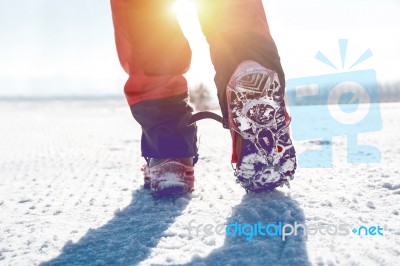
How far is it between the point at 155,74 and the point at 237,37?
26cm

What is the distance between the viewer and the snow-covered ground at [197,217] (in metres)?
A: 0.63

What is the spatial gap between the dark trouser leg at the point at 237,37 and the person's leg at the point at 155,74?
6.3 inches

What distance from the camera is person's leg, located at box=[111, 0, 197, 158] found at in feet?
3.54

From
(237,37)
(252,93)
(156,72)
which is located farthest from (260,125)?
(156,72)

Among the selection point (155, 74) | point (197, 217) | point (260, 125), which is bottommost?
point (197, 217)

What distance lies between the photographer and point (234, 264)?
0.58 meters

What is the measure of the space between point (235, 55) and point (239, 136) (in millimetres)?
185

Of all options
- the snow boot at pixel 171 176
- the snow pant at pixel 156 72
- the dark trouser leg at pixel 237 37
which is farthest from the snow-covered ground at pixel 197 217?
the dark trouser leg at pixel 237 37

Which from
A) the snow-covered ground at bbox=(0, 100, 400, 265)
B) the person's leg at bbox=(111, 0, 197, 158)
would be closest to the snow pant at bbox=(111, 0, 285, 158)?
the person's leg at bbox=(111, 0, 197, 158)

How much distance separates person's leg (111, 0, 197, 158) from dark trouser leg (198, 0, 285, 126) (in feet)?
0.53

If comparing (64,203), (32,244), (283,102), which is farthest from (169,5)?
(32,244)

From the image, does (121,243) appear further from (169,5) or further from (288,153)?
(169,5)

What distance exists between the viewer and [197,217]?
0.84m

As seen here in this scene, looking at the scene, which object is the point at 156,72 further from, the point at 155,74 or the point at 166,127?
the point at 166,127
